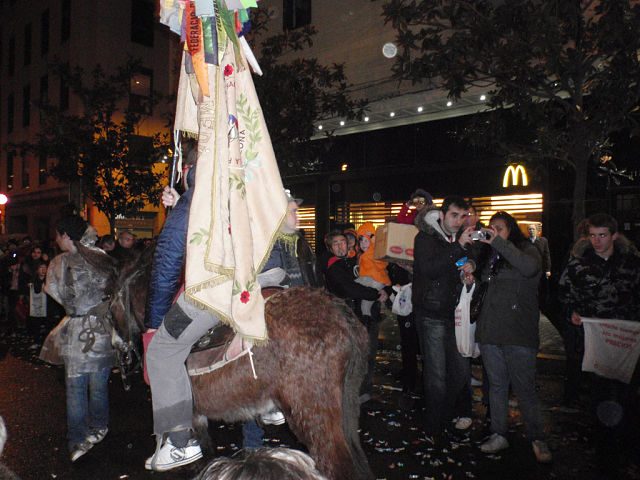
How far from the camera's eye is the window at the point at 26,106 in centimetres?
3015

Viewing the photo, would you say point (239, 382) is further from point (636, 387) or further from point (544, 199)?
point (544, 199)

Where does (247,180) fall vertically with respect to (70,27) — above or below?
below

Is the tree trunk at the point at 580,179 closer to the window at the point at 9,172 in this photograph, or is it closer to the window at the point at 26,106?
the window at the point at 26,106

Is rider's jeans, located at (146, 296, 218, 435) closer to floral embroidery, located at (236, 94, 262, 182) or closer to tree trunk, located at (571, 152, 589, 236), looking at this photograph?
floral embroidery, located at (236, 94, 262, 182)

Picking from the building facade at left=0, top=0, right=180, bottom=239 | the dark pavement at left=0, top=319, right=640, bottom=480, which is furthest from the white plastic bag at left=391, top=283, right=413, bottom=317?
the building facade at left=0, top=0, right=180, bottom=239

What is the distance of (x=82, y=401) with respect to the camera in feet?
15.2

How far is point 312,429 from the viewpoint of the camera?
3.02m

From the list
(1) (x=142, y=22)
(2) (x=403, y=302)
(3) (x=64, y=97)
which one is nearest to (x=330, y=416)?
(2) (x=403, y=302)

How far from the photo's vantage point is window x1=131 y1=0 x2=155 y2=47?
26.3 metres

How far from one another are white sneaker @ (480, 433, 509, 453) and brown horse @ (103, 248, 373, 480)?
2173 millimetres

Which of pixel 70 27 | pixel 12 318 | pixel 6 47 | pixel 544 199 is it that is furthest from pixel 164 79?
pixel 544 199

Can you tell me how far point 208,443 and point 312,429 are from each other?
96 cm

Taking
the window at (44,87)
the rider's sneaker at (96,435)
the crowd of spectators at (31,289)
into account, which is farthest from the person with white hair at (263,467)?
the window at (44,87)

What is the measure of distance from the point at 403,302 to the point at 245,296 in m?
4.00
